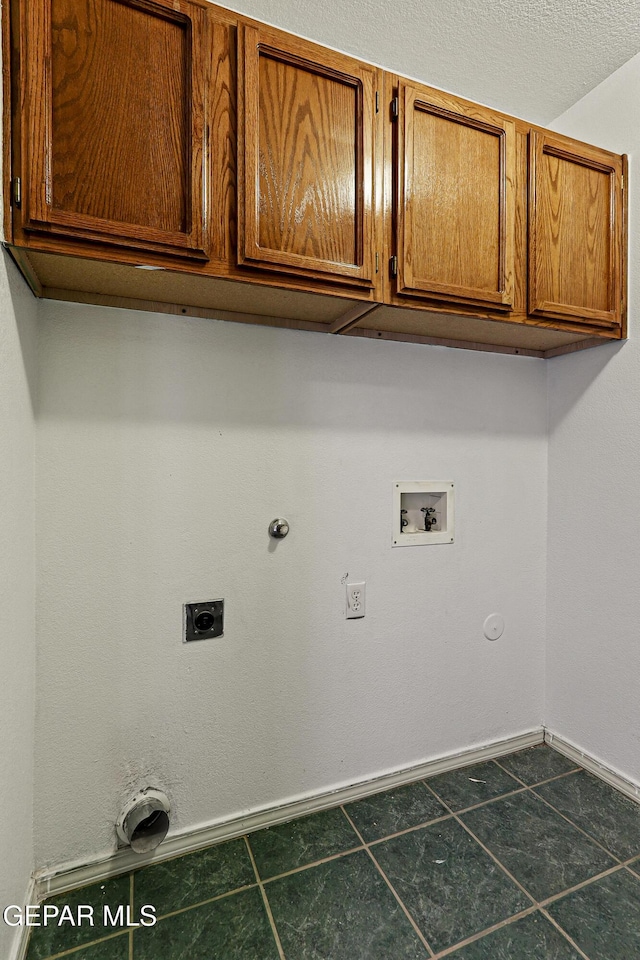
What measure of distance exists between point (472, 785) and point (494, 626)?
56 centimetres

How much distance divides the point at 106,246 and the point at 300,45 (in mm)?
699

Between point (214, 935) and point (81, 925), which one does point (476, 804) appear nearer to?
point (214, 935)

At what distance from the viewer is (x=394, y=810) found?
1.54 metres

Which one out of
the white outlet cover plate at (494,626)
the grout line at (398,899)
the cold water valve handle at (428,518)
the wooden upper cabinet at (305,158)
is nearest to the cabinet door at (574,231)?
the wooden upper cabinet at (305,158)

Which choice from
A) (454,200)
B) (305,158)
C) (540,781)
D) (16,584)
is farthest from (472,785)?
(305,158)

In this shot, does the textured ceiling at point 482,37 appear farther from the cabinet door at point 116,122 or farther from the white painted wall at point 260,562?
the white painted wall at point 260,562

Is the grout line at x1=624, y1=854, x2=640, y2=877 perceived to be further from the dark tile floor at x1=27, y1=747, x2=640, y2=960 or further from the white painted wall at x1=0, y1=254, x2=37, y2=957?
the white painted wall at x1=0, y1=254, x2=37, y2=957

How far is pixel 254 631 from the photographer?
1470 millimetres

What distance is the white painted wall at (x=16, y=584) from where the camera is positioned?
92cm

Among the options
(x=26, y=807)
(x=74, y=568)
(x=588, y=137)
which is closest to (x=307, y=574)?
(x=74, y=568)

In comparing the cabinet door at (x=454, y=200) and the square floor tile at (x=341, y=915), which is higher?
the cabinet door at (x=454, y=200)

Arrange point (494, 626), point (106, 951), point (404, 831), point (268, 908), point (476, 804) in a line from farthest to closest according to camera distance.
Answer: point (494, 626) → point (476, 804) → point (404, 831) → point (268, 908) → point (106, 951)

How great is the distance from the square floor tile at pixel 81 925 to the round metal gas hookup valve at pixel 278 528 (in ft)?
3.31

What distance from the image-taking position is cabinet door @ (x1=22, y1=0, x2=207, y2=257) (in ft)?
3.02
